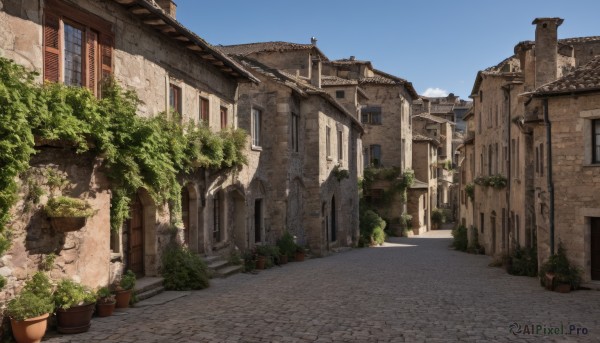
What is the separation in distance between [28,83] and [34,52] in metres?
1.22

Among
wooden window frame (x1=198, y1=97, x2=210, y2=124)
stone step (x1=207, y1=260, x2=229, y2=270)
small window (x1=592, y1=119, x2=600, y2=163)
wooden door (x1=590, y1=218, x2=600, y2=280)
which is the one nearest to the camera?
wooden door (x1=590, y1=218, x2=600, y2=280)

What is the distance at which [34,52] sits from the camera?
9102 millimetres

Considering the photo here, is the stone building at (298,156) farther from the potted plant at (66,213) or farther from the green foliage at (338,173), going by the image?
the potted plant at (66,213)

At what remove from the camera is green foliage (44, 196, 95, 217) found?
898 centimetres

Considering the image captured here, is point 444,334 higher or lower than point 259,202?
lower

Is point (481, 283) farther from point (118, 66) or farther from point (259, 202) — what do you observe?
point (118, 66)

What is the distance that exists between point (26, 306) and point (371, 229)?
29.1m

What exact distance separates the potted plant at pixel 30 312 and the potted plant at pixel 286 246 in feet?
41.6

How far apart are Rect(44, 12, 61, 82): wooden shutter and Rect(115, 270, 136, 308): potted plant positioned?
4.23 m

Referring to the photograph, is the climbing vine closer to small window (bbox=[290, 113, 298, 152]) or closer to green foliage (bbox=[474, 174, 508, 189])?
small window (bbox=[290, 113, 298, 152])

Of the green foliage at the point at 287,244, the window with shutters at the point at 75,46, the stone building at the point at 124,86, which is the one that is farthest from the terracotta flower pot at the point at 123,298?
the green foliage at the point at 287,244

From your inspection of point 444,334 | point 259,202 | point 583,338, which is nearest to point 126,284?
point 444,334

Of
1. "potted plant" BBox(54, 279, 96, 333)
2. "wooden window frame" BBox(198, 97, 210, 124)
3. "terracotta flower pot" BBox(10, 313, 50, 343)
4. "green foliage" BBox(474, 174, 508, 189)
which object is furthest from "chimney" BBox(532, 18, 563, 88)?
"terracotta flower pot" BBox(10, 313, 50, 343)

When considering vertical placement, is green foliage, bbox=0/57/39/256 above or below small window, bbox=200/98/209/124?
below
